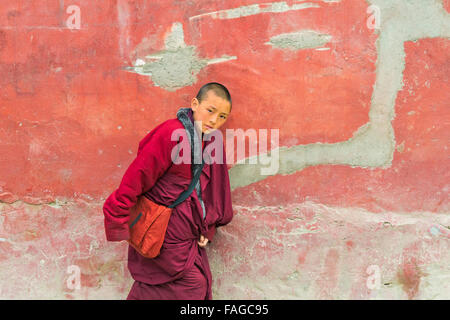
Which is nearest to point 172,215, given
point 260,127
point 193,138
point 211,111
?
point 193,138

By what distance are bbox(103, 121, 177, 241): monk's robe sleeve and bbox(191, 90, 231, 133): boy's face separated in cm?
16

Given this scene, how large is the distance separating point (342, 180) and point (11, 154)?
70.4 inches

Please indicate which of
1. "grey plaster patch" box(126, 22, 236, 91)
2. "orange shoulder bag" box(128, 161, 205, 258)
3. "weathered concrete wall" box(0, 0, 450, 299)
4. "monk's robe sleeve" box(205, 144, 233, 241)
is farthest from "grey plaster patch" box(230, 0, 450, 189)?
"grey plaster patch" box(126, 22, 236, 91)

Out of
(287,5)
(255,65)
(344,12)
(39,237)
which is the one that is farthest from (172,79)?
(39,237)

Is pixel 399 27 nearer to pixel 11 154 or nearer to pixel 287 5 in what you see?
pixel 287 5

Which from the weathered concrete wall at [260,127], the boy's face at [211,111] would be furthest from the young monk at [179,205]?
the weathered concrete wall at [260,127]

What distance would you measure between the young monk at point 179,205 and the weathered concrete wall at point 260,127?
20cm

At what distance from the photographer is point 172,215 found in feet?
7.34

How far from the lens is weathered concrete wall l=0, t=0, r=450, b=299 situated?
241 cm

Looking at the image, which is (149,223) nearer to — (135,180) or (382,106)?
(135,180)

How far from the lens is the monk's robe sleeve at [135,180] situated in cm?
209

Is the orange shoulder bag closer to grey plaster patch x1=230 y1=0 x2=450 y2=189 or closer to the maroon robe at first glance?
Result: the maroon robe

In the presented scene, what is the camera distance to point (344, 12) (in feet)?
7.82

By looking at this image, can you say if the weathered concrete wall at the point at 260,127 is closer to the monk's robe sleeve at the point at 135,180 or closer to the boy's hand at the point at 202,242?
the boy's hand at the point at 202,242
